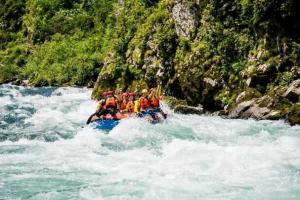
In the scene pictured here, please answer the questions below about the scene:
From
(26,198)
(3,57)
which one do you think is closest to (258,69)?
(26,198)

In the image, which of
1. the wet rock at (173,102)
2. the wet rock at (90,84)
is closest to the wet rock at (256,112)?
the wet rock at (173,102)

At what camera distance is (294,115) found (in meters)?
16.6

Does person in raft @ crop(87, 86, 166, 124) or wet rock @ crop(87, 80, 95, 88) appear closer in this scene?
person in raft @ crop(87, 86, 166, 124)

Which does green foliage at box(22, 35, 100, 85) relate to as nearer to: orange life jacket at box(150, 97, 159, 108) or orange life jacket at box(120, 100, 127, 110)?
orange life jacket at box(120, 100, 127, 110)

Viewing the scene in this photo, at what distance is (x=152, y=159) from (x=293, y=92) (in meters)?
6.79

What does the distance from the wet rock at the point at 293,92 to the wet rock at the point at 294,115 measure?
686 millimetres

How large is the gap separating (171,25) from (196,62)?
2522mm

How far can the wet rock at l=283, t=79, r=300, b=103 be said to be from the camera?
17562mm

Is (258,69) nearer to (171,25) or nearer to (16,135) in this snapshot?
(171,25)

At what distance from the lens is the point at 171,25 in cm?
2275

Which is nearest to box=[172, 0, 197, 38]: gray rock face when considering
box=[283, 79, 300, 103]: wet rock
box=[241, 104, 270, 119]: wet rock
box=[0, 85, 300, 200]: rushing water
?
box=[0, 85, 300, 200]: rushing water

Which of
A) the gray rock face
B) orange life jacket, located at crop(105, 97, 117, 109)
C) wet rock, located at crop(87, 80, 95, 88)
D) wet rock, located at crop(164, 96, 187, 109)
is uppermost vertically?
the gray rock face

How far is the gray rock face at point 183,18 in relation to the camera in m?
22.0

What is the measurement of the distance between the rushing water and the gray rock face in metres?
4.41
